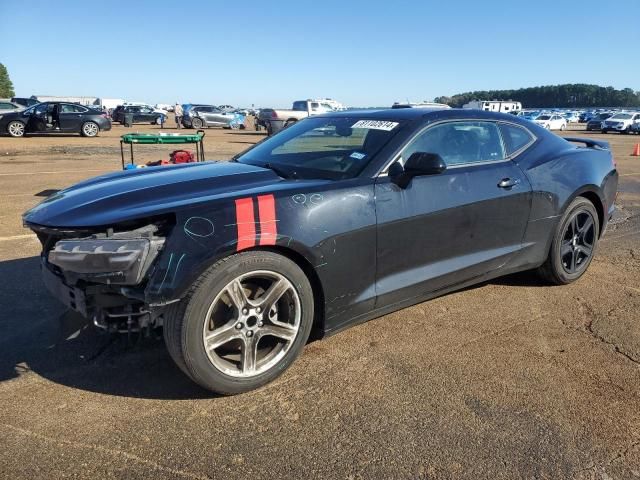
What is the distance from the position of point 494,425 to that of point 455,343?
0.94m

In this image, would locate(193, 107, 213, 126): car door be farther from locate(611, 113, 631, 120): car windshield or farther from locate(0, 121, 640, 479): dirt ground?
locate(0, 121, 640, 479): dirt ground

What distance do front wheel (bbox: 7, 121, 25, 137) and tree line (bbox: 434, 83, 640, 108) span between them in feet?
412

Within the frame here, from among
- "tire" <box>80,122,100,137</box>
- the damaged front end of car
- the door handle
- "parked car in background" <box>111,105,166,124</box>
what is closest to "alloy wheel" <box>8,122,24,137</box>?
"tire" <box>80,122,100,137</box>

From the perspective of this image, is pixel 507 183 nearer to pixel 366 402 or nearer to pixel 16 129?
pixel 366 402

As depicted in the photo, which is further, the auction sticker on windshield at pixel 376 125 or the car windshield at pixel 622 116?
the car windshield at pixel 622 116

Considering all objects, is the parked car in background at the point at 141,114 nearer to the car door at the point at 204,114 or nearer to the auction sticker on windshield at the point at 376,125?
the car door at the point at 204,114

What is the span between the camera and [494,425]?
262cm

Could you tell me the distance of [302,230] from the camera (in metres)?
2.90

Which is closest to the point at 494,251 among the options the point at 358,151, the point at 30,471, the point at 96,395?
the point at 358,151

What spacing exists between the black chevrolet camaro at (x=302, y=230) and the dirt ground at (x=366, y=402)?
0.29 metres

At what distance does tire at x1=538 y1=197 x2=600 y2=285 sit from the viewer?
4.42 m

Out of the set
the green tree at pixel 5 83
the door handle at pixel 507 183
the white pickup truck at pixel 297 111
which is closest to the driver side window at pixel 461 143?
the door handle at pixel 507 183

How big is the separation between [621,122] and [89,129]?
33.1 metres

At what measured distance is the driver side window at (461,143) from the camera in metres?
3.60
